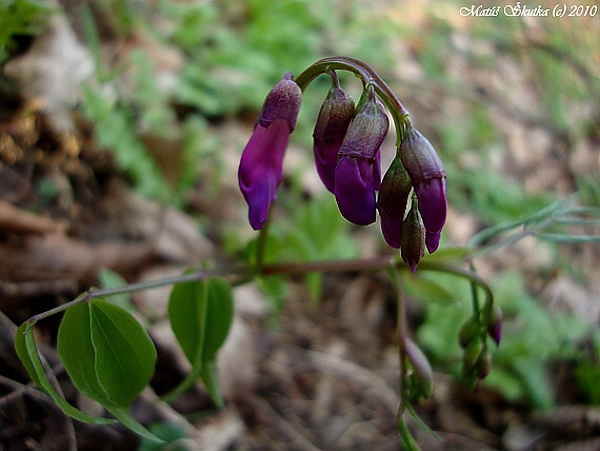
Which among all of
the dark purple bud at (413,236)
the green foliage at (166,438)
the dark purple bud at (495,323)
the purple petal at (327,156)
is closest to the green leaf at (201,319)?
the green foliage at (166,438)

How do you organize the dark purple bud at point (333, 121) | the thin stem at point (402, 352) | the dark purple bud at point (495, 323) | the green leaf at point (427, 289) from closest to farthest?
the dark purple bud at point (333, 121), the thin stem at point (402, 352), the dark purple bud at point (495, 323), the green leaf at point (427, 289)

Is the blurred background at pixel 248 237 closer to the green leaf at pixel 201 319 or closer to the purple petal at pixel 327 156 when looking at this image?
the green leaf at pixel 201 319

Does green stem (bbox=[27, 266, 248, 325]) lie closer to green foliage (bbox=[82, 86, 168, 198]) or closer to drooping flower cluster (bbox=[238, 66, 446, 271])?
drooping flower cluster (bbox=[238, 66, 446, 271])

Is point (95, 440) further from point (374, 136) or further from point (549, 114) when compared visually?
point (549, 114)

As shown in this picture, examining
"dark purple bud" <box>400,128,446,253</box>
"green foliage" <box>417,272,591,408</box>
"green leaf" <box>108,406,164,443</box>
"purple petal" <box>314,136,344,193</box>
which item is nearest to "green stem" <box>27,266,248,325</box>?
"green leaf" <box>108,406,164,443</box>

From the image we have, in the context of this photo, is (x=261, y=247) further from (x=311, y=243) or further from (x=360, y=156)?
(x=311, y=243)

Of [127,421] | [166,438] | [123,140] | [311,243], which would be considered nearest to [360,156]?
[127,421]
